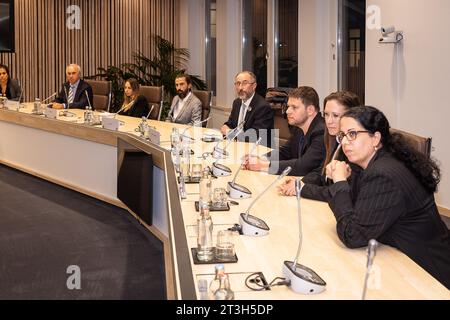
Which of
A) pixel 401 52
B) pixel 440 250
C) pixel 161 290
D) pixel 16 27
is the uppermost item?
pixel 16 27

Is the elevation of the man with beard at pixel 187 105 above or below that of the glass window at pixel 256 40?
below

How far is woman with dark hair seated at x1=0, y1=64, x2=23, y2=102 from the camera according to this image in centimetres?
862

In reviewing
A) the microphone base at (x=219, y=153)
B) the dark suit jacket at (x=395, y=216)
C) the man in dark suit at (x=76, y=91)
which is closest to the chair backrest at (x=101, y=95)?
the man in dark suit at (x=76, y=91)

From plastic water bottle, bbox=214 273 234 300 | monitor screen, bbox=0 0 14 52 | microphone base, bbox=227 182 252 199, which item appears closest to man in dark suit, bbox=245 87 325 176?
microphone base, bbox=227 182 252 199

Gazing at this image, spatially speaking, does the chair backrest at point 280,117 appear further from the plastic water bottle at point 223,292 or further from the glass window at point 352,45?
the plastic water bottle at point 223,292

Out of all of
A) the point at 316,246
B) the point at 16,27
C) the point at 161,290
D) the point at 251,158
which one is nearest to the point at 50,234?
the point at 161,290

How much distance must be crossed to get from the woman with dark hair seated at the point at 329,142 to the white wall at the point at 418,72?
2207 millimetres

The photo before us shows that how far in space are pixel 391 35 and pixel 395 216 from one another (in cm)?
379

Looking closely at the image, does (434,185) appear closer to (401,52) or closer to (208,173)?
(208,173)

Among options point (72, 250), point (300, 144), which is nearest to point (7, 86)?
point (72, 250)

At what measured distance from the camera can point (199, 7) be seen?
1074 cm

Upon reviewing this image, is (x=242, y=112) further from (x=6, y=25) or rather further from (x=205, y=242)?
(x=6, y=25)

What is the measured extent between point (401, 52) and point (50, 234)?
341 cm

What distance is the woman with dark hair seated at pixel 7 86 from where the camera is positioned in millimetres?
8625
